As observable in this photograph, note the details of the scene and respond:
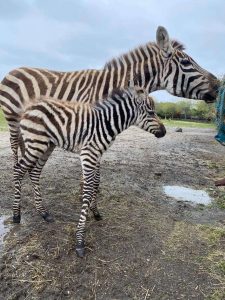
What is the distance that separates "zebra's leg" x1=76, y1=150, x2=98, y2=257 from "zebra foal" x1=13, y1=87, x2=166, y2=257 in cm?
4

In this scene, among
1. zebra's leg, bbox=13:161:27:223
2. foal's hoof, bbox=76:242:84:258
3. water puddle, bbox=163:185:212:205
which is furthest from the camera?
water puddle, bbox=163:185:212:205

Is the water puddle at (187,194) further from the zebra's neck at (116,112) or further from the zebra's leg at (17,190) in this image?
the zebra's leg at (17,190)

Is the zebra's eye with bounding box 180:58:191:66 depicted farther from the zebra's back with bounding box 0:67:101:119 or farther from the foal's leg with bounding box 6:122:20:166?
the foal's leg with bounding box 6:122:20:166

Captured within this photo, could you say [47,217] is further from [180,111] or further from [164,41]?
[180,111]

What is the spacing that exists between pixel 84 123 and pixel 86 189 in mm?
982

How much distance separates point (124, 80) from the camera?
652 cm

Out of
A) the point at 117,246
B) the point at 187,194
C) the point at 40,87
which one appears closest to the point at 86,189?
the point at 117,246

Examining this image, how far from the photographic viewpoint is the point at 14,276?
16.1ft

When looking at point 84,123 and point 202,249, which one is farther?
point 84,123

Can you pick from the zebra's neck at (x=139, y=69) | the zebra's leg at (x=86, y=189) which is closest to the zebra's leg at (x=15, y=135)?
the zebra's neck at (x=139, y=69)

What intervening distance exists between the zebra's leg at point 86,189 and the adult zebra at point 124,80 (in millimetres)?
1279

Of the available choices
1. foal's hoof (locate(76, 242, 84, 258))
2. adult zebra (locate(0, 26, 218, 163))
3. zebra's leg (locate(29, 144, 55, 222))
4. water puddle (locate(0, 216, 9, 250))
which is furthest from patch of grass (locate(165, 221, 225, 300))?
water puddle (locate(0, 216, 9, 250))

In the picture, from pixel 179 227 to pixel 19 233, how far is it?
245cm

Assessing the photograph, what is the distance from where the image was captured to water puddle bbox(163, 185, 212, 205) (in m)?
8.27
